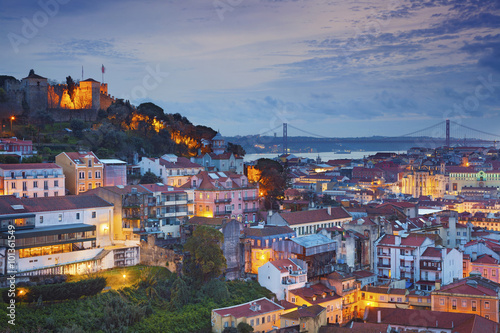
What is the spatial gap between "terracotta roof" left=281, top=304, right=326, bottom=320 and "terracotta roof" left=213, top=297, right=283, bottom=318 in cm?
46

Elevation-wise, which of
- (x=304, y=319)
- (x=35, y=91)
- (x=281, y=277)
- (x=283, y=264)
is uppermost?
(x=35, y=91)

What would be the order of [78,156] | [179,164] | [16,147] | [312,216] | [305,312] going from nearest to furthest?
[305,312] → [78,156] → [16,147] → [312,216] → [179,164]

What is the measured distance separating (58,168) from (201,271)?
9639 millimetres

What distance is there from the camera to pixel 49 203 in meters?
24.7

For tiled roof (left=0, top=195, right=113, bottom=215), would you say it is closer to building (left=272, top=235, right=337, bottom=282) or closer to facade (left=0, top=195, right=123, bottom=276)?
facade (left=0, top=195, right=123, bottom=276)

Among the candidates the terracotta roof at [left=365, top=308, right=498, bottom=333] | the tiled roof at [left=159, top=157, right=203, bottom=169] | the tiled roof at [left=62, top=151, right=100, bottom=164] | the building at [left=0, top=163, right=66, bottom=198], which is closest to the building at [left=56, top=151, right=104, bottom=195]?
the tiled roof at [left=62, top=151, right=100, bottom=164]

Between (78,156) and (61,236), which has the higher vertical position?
(78,156)

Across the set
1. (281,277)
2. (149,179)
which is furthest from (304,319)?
(149,179)

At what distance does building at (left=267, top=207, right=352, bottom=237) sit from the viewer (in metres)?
30.9

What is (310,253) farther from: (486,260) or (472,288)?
(486,260)

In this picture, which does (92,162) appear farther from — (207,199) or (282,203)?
(282,203)

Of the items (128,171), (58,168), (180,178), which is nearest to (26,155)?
(58,168)

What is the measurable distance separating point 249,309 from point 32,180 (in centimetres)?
1235

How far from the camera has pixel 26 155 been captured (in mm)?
31953
